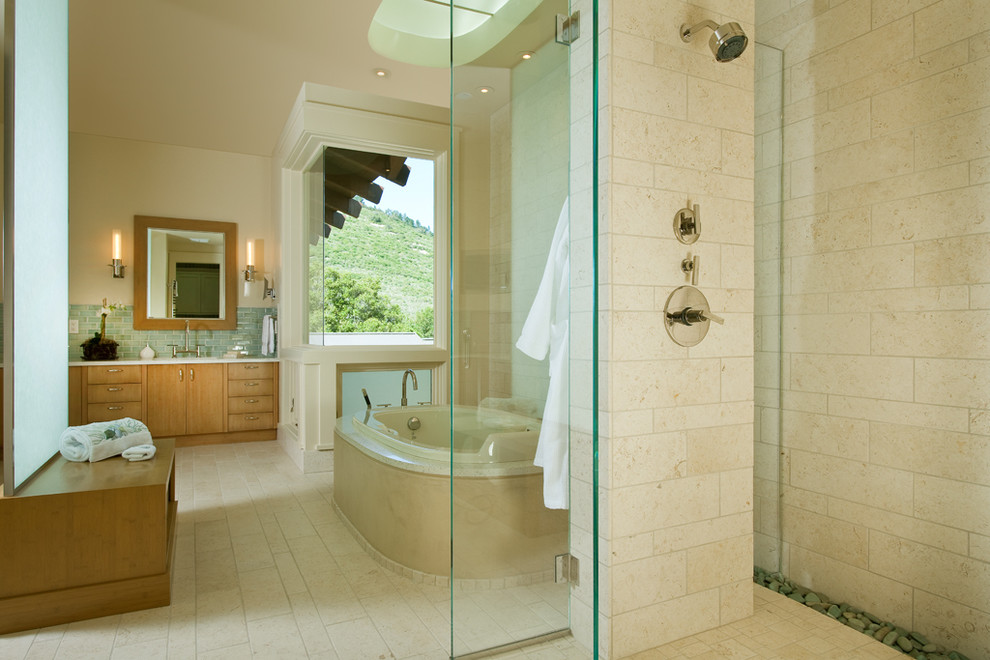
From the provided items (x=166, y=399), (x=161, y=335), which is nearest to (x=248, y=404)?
(x=166, y=399)

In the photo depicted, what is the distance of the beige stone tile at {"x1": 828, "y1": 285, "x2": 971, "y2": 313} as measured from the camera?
1.85 meters

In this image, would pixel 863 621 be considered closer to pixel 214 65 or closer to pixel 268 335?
pixel 214 65

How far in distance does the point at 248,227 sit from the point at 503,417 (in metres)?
4.94

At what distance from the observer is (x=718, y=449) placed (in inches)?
77.1

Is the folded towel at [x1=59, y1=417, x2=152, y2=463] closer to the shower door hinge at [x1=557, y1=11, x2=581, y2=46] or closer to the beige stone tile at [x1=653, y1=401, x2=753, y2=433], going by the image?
the beige stone tile at [x1=653, y1=401, x2=753, y2=433]

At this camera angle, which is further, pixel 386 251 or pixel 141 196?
pixel 141 196

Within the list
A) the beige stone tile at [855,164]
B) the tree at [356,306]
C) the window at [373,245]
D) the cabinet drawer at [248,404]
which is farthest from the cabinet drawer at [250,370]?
the beige stone tile at [855,164]

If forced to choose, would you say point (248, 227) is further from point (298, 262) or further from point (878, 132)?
point (878, 132)

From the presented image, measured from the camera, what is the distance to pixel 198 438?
505 cm

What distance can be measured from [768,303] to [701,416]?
2.63 feet

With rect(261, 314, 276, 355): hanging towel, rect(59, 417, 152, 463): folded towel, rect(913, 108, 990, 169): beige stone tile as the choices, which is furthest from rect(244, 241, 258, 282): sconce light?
rect(913, 108, 990, 169): beige stone tile

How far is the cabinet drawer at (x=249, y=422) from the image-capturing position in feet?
16.8

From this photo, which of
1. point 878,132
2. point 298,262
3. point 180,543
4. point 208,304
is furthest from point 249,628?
point 208,304

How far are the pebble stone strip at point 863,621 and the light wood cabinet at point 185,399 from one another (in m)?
4.41
